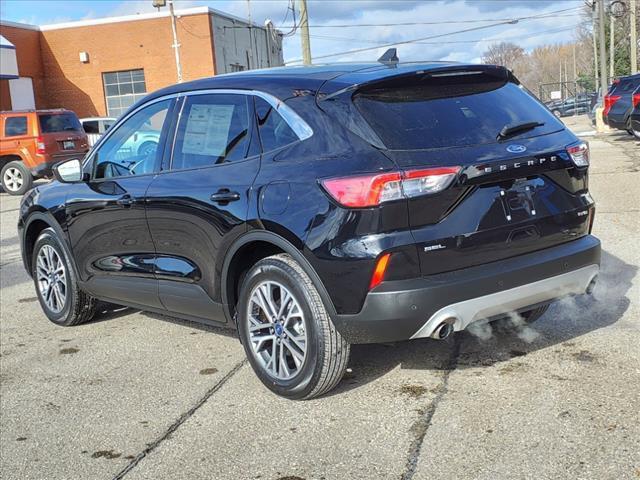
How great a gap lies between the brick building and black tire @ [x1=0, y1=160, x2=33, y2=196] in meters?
18.5

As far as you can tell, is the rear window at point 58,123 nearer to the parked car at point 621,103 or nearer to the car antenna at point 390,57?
the parked car at point 621,103

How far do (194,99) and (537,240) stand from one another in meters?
2.28

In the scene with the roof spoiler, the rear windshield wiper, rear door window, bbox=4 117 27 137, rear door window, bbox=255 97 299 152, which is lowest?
the rear windshield wiper

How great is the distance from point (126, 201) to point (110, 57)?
33.4 m

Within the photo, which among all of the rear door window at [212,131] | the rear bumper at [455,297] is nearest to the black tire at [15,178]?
the rear door window at [212,131]

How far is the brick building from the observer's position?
115 feet

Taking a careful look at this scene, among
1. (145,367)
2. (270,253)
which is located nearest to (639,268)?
(270,253)

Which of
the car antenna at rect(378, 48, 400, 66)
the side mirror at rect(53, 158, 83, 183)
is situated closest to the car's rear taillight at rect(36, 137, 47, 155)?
the side mirror at rect(53, 158, 83, 183)

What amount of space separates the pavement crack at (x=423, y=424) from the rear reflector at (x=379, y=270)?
0.74 meters

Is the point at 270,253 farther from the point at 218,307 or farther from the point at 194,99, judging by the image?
the point at 194,99

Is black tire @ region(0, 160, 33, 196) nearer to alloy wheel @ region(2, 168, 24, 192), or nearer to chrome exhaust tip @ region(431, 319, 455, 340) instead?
alloy wheel @ region(2, 168, 24, 192)

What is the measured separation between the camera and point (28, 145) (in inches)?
676

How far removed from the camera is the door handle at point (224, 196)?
4.03m

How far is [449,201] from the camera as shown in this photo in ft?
11.5
